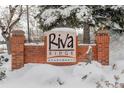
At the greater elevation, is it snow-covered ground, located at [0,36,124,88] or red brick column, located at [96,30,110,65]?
red brick column, located at [96,30,110,65]

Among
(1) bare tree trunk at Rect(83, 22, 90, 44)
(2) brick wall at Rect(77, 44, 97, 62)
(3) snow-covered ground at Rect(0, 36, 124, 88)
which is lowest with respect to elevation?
(3) snow-covered ground at Rect(0, 36, 124, 88)

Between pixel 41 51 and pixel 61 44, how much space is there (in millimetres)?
308

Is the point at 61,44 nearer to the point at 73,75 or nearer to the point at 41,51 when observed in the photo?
the point at 41,51

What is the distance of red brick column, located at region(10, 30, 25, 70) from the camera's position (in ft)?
14.6

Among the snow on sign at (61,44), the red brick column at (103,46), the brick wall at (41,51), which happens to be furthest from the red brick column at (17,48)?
the red brick column at (103,46)

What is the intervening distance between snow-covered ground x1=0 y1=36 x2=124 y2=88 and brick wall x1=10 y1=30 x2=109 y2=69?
77 millimetres

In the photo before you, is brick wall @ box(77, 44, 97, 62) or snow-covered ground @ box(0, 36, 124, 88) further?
brick wall @ box(77, 44, 97, 62)

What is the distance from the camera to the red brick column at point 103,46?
451 centimetres

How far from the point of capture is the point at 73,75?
4453 millimetres

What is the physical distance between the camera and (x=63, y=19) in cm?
451

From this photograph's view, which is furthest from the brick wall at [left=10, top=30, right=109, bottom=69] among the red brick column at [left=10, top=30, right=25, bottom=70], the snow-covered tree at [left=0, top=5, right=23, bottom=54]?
the snow-covered tree at [left=0, top=5, right=23, bottom=54]

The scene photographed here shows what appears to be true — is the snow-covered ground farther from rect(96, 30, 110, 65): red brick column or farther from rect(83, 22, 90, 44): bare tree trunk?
rect(83, 22, 90, 44): bare tree trunk

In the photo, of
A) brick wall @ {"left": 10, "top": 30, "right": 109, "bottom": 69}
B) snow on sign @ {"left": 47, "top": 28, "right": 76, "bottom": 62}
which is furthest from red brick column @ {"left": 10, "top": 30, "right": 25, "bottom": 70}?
snow on sign @ {"left": 47, "top": 28, "right": 76, "bottom": 62}

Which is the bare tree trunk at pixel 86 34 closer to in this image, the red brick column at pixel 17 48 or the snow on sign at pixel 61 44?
the snow on sign at pixel 61 44
